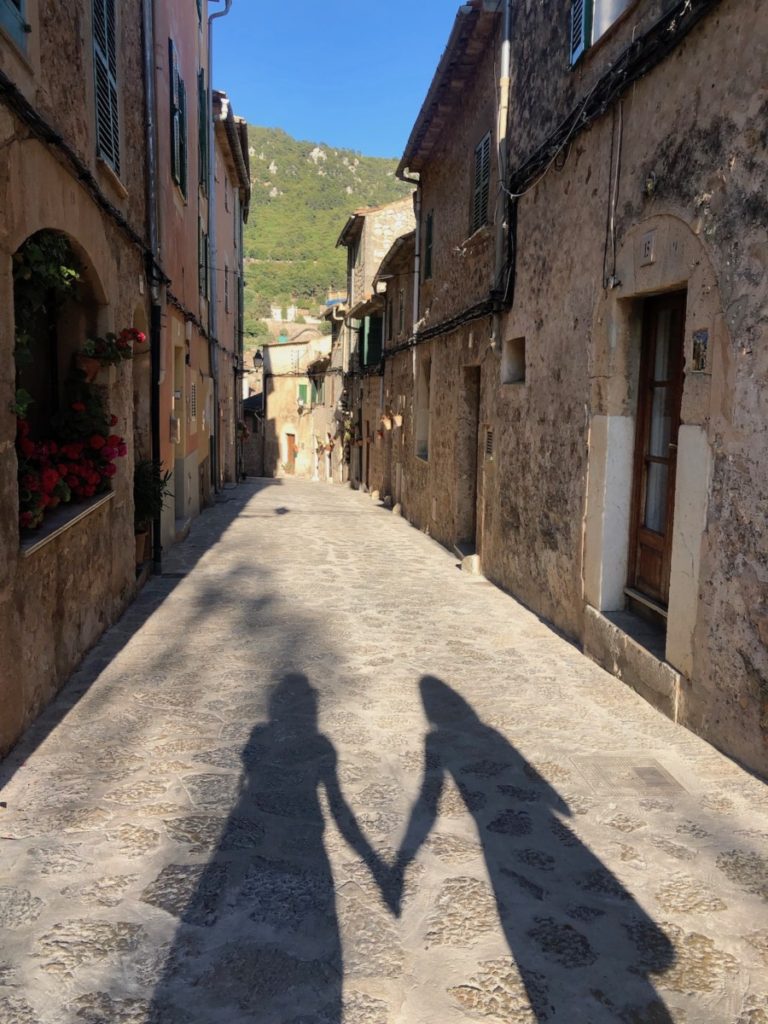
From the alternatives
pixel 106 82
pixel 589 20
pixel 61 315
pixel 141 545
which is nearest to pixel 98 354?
pixel 61 315

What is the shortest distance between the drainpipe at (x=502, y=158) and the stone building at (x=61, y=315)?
3.66 metres

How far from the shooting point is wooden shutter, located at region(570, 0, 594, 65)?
19.0ft

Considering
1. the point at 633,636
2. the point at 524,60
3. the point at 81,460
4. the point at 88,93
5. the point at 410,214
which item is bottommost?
the point at 633,636

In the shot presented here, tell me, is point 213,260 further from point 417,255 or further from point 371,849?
point 371,849

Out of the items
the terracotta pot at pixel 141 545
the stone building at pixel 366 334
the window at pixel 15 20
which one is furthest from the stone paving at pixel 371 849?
the stone building at pixel 366 334

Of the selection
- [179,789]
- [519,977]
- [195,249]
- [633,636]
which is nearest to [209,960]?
[519,977]

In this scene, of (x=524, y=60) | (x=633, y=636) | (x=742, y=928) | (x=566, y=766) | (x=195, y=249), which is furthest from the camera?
(x=195, y=249)

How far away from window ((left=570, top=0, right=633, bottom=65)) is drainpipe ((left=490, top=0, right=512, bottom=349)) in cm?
202

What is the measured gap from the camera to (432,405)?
41.2ft

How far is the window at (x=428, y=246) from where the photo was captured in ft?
43.1

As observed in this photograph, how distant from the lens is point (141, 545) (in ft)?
27.0

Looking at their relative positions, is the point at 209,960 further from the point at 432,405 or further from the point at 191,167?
the point at 191,167

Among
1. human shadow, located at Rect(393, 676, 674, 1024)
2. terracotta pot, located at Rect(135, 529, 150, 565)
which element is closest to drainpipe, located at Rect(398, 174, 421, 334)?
terracotta pot, located at Rect(135, 529, 150, 565)

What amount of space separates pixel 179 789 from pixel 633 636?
120 inches
